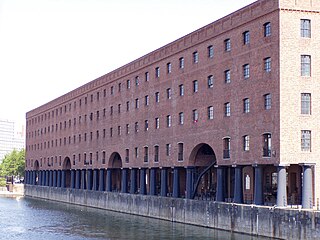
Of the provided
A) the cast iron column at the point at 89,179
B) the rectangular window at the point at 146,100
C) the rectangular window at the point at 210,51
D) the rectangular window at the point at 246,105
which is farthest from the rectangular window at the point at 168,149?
the cast iron column at the point at 89,179

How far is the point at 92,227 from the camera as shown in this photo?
181 ft

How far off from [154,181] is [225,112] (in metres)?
17.5

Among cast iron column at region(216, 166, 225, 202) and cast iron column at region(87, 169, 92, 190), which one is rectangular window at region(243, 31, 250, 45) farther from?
cast iron column at region(87, 169, 92, 190)

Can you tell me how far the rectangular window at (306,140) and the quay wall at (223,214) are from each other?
5.64 m

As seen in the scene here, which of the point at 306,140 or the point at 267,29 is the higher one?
the point at 267,29

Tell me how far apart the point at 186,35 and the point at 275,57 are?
15.7m

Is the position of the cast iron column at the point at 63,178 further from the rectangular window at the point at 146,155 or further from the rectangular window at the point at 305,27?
the rectangular window at the point at 305,27

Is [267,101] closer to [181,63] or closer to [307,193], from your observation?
[307,193]

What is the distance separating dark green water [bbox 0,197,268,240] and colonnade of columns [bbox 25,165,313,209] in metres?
3.71

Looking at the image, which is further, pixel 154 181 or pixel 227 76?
pixel 154 181

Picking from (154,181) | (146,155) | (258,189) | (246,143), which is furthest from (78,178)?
(258,189)

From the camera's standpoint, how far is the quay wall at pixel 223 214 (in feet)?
128

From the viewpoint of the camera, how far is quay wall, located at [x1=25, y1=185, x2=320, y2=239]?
38875 millimetres

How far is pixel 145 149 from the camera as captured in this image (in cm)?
6956
